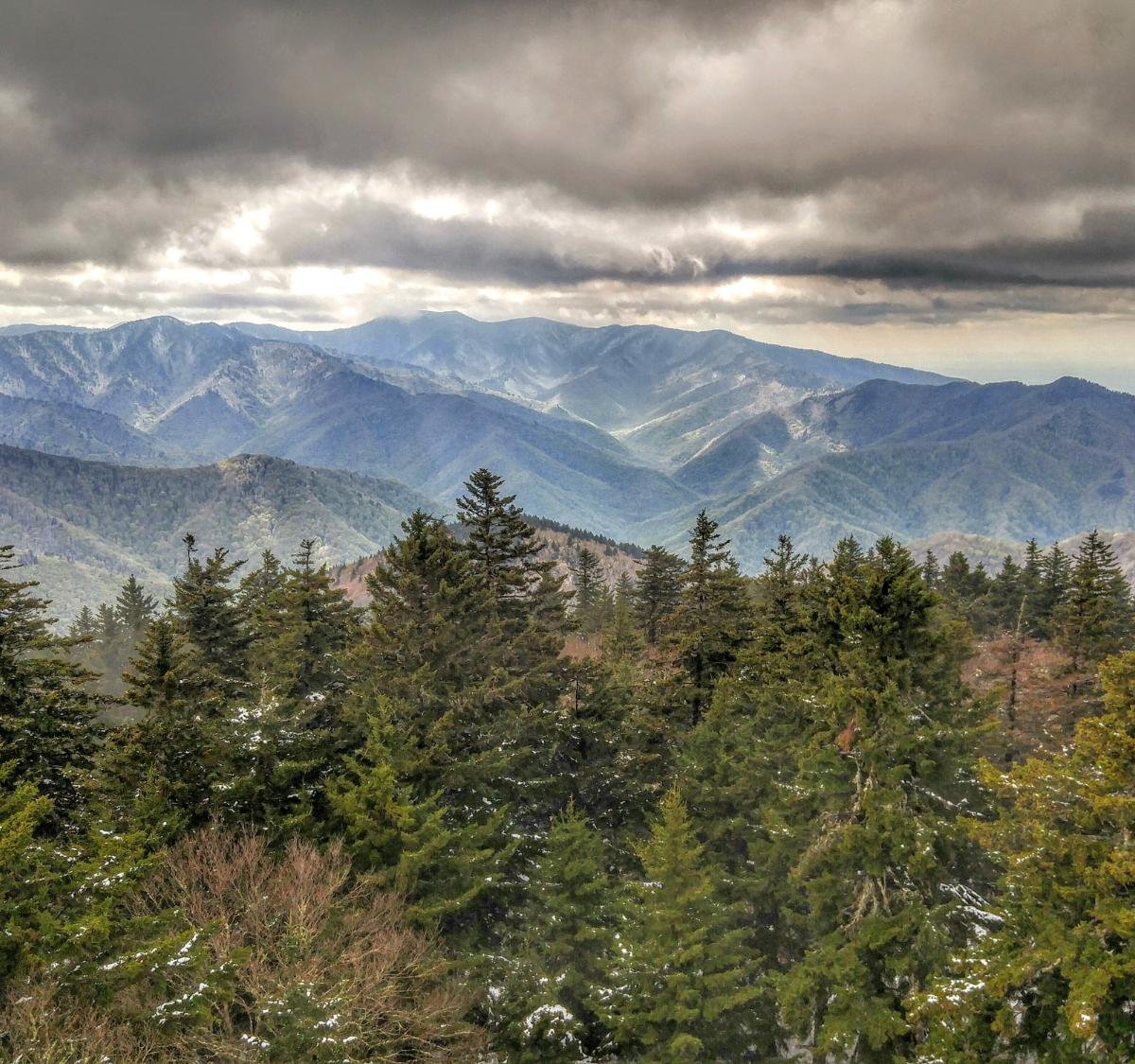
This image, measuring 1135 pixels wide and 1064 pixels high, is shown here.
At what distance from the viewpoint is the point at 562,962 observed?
23172mm

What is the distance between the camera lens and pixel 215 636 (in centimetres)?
3881

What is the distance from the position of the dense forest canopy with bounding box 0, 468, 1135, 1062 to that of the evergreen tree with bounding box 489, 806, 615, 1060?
0.38 ft

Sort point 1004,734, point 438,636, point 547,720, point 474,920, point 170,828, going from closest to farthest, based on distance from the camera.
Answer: point 170,828 < point 474,920 < point 438,636 < point 547,720 < point 1004,734

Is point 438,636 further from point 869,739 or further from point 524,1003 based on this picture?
point 869,739

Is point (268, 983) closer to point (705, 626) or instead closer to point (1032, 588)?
point (705, 626)

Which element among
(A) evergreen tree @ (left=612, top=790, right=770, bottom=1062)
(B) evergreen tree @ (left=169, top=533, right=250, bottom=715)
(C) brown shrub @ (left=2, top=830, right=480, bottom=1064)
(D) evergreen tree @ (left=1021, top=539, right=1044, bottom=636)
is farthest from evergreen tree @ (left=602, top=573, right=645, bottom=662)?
(D) evergreen tree @ (left=1021, top=539, right=1044, bottom=636)

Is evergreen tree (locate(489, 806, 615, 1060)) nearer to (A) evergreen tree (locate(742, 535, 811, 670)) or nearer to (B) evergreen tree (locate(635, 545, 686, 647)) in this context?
(A) evergreen tree (locate(742, 535, 811, 670))

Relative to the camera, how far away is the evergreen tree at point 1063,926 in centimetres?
1398

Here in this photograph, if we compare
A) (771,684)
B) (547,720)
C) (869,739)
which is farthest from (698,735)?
(869,739)

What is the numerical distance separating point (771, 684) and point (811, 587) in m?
4.28

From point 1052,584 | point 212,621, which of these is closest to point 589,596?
point 1052,584

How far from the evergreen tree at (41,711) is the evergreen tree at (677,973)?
18.6 meters

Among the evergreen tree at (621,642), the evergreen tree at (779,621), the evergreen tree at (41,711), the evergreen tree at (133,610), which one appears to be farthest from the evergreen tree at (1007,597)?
the evergreen tree at (133,610)

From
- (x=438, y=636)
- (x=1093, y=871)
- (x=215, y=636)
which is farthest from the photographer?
(x=215, y=636)
